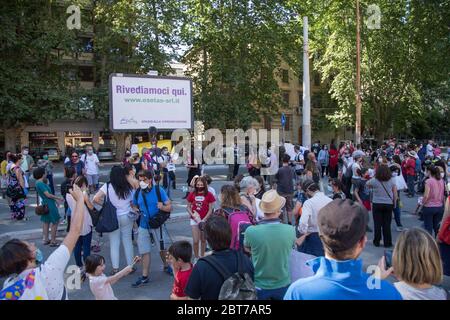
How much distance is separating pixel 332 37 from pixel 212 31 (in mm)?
9007

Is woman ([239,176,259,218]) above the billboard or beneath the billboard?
beneath

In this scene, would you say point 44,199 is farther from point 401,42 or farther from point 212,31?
point 401,42

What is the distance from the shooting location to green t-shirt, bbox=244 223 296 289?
3561 mm

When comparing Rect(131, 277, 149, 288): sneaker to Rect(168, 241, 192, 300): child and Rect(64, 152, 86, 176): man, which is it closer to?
Rect(168, 241, 192, 300): child

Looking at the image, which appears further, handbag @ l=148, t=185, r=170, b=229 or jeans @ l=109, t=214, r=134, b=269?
jeans @ l=109, t=214, r=134, b=269

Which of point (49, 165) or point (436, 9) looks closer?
point (49, 165)

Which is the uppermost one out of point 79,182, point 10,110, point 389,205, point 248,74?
point 248,74

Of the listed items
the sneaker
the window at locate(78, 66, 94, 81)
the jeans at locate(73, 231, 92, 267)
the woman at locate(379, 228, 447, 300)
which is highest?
the window at locate(78, 66, 94, 81)

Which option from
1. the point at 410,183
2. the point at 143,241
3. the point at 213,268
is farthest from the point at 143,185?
the point at 410,183

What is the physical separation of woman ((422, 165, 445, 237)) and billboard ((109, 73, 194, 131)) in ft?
17.0

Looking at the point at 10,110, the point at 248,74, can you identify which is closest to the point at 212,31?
the point at 248,74

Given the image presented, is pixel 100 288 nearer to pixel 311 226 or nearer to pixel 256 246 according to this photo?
pixel 256 246

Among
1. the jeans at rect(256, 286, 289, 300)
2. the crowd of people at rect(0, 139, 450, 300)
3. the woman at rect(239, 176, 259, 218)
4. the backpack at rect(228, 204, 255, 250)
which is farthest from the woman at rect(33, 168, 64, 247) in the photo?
the jeans at rect(256, 286, 289, 300)
